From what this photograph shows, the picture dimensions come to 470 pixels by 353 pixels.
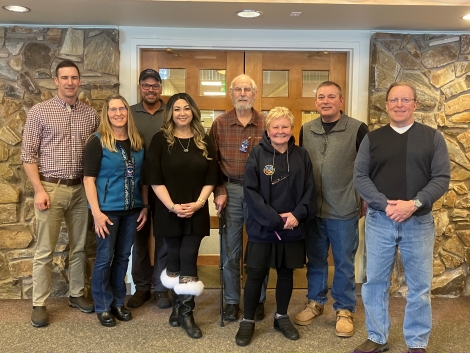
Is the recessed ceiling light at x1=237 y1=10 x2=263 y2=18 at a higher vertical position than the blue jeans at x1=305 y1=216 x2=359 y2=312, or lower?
higher

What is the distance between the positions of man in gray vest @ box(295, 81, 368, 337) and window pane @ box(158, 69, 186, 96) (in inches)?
49.6

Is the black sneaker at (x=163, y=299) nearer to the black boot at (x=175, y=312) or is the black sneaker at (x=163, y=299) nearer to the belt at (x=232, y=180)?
the black boot at (x=175, y=312)

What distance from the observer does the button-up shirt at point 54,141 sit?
115 inches

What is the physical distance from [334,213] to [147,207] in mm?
1255

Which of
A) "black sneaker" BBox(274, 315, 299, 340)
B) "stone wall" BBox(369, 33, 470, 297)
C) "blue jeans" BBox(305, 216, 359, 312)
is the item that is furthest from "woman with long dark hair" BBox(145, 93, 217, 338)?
"stone wall" BBox(369, 33, 470, 297)

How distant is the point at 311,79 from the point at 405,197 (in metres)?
1.67

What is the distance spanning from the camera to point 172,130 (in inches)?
111

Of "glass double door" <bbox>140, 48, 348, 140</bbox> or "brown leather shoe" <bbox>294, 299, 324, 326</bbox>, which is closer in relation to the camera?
"brown leather shoe" <bbox>294, 299, 324, 326</bbox>

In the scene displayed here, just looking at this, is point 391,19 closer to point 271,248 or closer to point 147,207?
point 271,248

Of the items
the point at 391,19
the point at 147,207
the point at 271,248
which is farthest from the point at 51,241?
the point at 391,19

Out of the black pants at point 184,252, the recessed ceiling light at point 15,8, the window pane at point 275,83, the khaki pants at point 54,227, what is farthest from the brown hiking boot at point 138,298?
the recessed ceiling light at point 15,8

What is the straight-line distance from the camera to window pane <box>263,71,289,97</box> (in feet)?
12.2

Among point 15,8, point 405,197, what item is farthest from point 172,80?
point 405,197

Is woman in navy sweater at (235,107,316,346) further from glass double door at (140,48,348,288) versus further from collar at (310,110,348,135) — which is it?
glass double door at (140,48,348,288)
